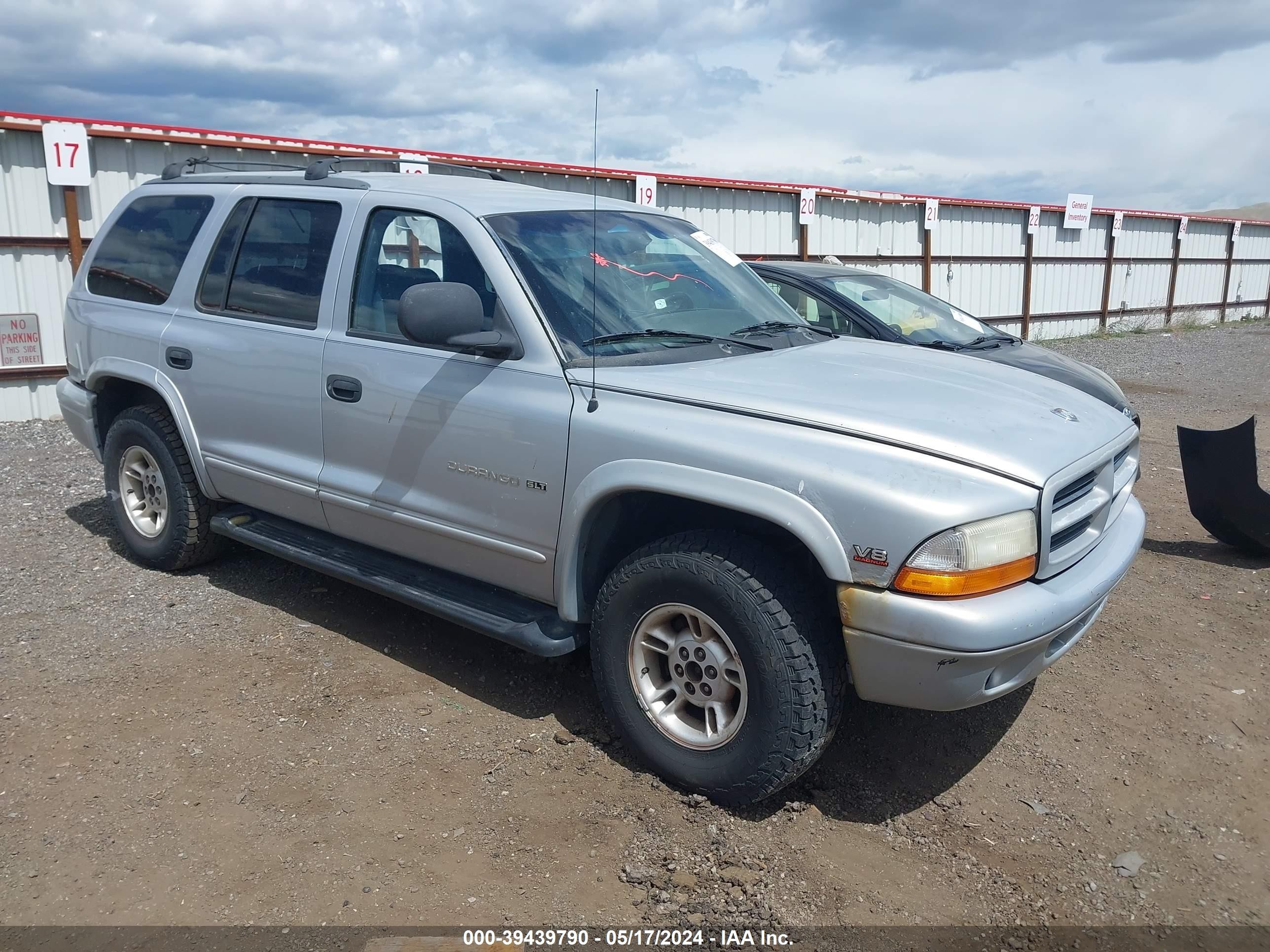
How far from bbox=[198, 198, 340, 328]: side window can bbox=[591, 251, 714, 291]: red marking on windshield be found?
1.20 m

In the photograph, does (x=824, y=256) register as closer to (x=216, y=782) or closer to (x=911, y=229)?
(x=911, y=229)

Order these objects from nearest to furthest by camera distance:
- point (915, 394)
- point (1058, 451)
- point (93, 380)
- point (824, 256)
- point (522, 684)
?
point (1058, 451) < point (915, 394) < point (522, 684) < point (93, 380) < point (824, 256)

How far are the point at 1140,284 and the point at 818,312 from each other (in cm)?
1967

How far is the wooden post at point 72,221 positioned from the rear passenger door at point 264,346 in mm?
5481

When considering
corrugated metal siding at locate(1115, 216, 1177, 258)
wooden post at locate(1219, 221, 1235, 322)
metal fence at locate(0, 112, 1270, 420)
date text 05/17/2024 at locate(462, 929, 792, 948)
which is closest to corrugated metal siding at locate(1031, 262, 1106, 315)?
metal fence at locate(0, 112, 1270, 420)

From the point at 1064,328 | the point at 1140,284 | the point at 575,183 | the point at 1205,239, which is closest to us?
the point at 575,183

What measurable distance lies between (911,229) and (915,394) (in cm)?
1529

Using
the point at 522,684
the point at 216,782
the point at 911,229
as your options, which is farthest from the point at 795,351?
the point at 911,229

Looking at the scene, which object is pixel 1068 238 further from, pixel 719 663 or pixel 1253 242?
pixel 719 663

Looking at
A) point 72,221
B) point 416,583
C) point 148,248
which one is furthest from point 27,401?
point 416,583

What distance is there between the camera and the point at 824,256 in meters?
16.0

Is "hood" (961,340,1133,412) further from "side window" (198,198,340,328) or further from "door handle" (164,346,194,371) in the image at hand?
"door handle" (164,346,194,371)

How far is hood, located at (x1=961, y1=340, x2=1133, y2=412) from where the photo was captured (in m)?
→ 6.99

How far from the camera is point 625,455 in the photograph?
3234mm
